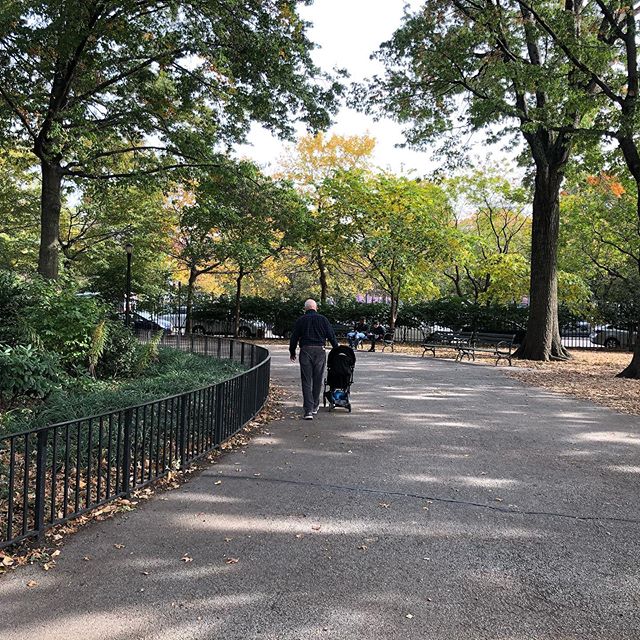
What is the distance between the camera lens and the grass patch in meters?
6.22

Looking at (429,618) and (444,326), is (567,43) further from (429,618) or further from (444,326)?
(444,326)

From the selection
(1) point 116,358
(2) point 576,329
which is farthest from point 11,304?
(2) point 576,329

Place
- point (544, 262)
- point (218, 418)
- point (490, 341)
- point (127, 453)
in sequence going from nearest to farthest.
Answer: point (127, 453), point (218, 418), point (544, 262), point (490, 341)

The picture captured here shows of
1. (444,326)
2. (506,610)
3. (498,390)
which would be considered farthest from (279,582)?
(444,326)

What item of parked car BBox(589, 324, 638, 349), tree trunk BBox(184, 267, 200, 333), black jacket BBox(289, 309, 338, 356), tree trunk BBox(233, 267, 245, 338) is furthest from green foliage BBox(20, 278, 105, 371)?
parked car BBox(589, 324, 638, 349)

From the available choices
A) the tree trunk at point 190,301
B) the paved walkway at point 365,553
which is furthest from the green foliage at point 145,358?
the tree trunk at point 190,301

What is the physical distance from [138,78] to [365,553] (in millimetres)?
14801

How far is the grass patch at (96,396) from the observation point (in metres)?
6.22

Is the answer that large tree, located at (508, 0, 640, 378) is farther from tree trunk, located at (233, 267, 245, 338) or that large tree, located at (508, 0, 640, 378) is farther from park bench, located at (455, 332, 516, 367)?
tree trunk, located at (233, 267, 245, 338)

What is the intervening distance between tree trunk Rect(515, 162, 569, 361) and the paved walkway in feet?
40.6

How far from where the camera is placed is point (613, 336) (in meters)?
28.9

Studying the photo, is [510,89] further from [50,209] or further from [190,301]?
[190,301]

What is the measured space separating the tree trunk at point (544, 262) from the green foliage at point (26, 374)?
48.8 ft

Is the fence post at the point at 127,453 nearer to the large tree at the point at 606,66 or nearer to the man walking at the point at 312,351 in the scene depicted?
the man walking at the point at 312,351
